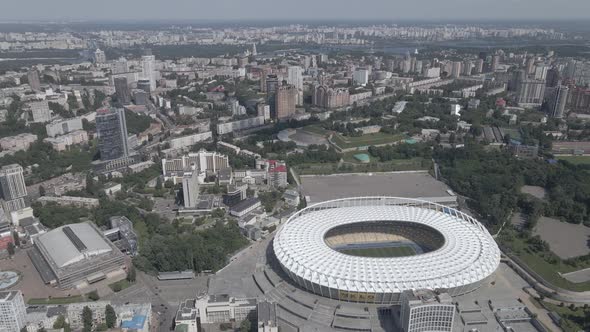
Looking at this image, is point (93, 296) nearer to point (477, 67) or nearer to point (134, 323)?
point (134, 323)

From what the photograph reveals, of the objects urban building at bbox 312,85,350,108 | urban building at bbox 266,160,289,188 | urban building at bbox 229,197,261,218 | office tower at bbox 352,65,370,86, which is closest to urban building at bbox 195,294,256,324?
urban building at bbox 229,197,261,218

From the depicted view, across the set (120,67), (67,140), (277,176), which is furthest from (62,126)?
(120,67)

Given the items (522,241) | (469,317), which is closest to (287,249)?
(469,317)

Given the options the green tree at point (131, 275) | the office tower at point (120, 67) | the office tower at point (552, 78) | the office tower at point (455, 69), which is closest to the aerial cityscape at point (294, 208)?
the green tree at point (131, 275)

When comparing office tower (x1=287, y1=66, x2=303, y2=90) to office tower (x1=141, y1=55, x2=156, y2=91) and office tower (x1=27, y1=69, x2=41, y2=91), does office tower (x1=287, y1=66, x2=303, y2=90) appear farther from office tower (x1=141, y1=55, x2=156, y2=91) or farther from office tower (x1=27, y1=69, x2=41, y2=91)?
office tower (x1=27, y1=69, x2=41, y2=91)

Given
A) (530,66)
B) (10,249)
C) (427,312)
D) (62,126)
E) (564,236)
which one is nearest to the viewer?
(427,312)

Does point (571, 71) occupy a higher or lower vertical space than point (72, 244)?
higher
